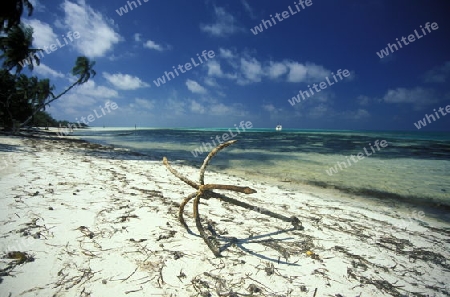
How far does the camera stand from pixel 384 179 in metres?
8.35

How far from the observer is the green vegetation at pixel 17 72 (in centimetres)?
1634

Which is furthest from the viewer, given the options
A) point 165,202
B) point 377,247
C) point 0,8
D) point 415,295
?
point 0,8

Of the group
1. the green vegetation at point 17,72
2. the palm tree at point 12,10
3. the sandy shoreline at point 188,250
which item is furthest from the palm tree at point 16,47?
the sandy shoreline at point 188,250

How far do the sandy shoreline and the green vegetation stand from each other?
19.4 m

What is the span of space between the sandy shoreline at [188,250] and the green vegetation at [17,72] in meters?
19.4

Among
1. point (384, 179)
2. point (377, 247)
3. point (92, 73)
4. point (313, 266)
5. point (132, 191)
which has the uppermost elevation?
point (92, 73)

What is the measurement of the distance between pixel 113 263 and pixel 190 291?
890 mm

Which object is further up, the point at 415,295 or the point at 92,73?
the point at 92,73

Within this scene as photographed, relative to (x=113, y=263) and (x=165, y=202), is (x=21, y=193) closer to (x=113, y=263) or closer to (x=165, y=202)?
(x=165, y=202)

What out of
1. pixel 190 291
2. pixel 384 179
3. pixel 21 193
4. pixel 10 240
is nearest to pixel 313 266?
pixel 190 291

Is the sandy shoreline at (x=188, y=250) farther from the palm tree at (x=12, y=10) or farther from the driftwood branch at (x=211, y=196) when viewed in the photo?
the palm tree at (x=12, y=10)

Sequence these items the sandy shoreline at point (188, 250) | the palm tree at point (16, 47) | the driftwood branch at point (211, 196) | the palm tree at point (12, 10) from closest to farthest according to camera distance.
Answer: the sandy shoreline at point (188, 250) → the driftwood branch at point (211, 196) → the palm tree at point (12, 10) → the palm tree at point (16, 47)

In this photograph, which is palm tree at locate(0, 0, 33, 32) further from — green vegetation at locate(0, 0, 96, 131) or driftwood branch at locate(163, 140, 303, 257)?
driftwood branch at locate(163, 140, 303, 257)

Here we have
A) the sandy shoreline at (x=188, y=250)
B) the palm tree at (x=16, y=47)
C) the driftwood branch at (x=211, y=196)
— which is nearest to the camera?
the sandy shoreline at (x=188, y=250)
